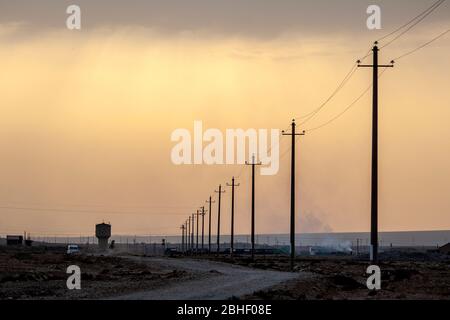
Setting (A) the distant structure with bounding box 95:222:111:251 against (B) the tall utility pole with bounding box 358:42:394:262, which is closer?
(B) the tall utility pole with bounding box 358:42:394:262

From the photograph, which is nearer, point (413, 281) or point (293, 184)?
point (413, 281)

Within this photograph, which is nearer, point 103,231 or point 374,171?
point 374,171

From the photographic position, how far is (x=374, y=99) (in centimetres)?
4619

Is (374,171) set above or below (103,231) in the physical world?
above

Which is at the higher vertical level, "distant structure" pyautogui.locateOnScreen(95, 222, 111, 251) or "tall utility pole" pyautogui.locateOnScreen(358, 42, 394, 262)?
"tall utility pole" pyautogui.locateOnScreen(358, 42, 394, 262)

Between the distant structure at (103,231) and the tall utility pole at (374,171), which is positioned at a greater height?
the tall utility pole at (374,171)

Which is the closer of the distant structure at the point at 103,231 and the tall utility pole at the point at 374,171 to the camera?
the tall utility pole at the point at 374,171

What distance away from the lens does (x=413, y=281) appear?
1981 inches
